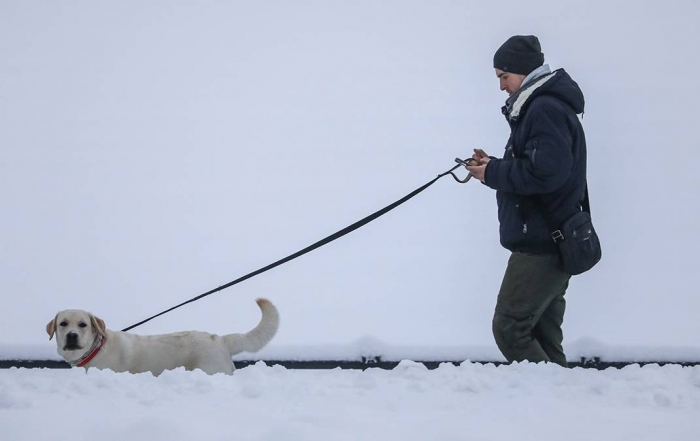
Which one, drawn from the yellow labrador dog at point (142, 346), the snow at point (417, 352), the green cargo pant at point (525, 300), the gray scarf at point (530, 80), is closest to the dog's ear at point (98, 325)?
the yellow labrador dog at point (142, 346)

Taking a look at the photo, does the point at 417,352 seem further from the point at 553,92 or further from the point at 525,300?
the point at 553,92

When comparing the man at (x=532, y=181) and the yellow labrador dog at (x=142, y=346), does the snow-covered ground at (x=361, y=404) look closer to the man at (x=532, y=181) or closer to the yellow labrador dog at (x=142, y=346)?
the man at (x=532, y=181)

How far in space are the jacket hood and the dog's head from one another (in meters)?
2.79

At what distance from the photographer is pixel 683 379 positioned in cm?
387

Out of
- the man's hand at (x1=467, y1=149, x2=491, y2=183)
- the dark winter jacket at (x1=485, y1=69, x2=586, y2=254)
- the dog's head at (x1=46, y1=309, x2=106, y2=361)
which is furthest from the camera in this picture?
the dog's head at (x1=46, y1=309, x2=106, y2=361)

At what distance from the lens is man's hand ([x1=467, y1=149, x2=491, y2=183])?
4.07 metres

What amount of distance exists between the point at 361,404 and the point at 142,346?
2072 mm

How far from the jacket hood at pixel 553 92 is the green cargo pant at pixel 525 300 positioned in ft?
2.47

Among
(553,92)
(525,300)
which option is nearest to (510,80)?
(553,92)

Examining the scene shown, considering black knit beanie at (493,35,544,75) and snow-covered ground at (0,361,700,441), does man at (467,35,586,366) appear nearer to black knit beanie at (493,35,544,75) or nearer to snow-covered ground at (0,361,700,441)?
black knit beanie at (493,35,544,75)

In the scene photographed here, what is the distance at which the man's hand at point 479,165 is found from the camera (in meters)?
4.07

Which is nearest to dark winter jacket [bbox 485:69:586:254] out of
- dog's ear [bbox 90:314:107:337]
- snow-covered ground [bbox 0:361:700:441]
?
snow-covered ground [bbox 0:361:700:441]

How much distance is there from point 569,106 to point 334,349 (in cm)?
255

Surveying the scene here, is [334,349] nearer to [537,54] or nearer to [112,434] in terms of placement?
[537,54]
